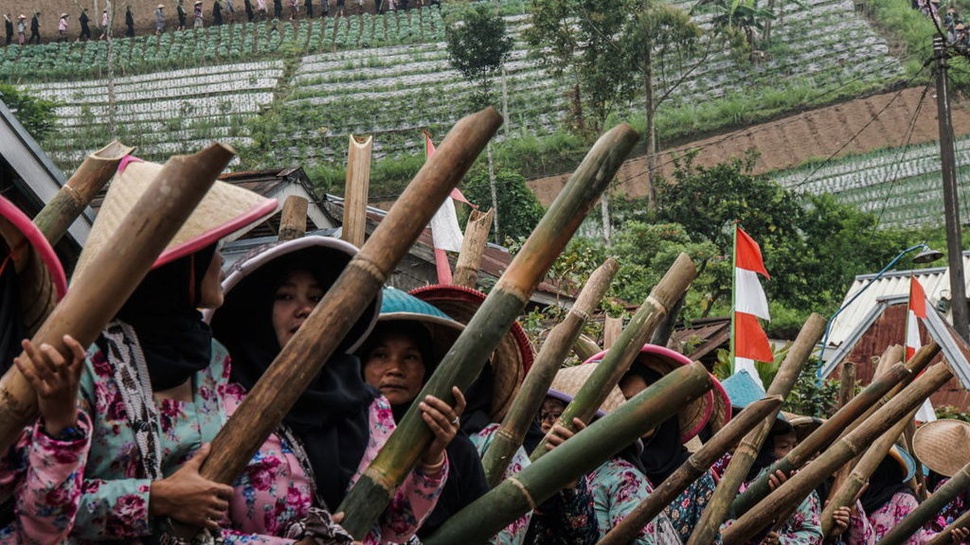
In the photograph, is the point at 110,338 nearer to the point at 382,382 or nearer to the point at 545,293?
the point at 382,382

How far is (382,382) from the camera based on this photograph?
13.1 ft

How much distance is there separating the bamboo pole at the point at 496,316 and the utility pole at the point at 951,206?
14.6 meters

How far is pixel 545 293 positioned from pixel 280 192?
6.78 meters

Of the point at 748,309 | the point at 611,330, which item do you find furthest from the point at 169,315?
the point at 748,309

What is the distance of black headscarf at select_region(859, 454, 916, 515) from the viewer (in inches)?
291

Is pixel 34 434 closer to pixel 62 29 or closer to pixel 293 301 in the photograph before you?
pixel 293 301

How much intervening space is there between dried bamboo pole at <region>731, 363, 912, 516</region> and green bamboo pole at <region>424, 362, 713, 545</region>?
2.19 metres

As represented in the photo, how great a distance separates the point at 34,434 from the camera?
2.55 meters

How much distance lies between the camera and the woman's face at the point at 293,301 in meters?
3.32

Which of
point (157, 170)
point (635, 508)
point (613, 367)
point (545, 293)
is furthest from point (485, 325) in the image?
point (545, 293)

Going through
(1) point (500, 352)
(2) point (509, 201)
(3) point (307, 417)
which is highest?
(3) point (307, 417)

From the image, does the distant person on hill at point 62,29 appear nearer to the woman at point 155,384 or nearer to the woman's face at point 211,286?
the woman at point 155,384

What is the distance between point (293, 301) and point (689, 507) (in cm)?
248

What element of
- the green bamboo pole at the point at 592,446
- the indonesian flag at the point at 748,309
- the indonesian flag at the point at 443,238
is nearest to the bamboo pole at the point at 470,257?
the indonesian flag at the point at 443,238
